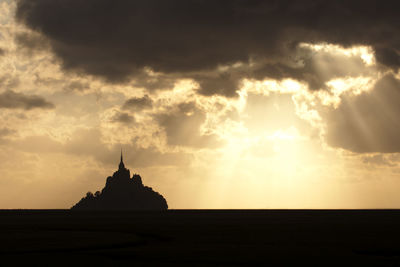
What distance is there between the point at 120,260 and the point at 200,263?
7.22 metres

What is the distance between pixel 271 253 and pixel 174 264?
1221 cm

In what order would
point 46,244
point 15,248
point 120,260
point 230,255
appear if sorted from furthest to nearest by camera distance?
point 46,244
point 15,248
point 230,255
point 120,260

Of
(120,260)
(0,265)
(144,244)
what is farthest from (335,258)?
(0,265)

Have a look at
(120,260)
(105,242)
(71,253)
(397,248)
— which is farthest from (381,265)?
(105,242)

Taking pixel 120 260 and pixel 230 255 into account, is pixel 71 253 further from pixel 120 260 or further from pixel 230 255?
pixel 230 255

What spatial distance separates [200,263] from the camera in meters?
40.4

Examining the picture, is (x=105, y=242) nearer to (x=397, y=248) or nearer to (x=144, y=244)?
(x=144, y=244)

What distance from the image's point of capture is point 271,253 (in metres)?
48.0

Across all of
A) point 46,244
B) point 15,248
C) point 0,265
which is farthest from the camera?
point 46,244

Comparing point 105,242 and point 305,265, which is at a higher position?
point 105,242

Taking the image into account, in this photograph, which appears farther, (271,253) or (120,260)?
(271,253)

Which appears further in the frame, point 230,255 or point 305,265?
point 230,255

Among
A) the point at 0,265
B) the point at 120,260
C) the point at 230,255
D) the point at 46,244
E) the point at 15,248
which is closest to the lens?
the point at 0,265

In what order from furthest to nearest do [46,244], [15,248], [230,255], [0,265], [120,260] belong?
[46,244] → [15,248] → [230,255] → [120,260] → [0,265]
